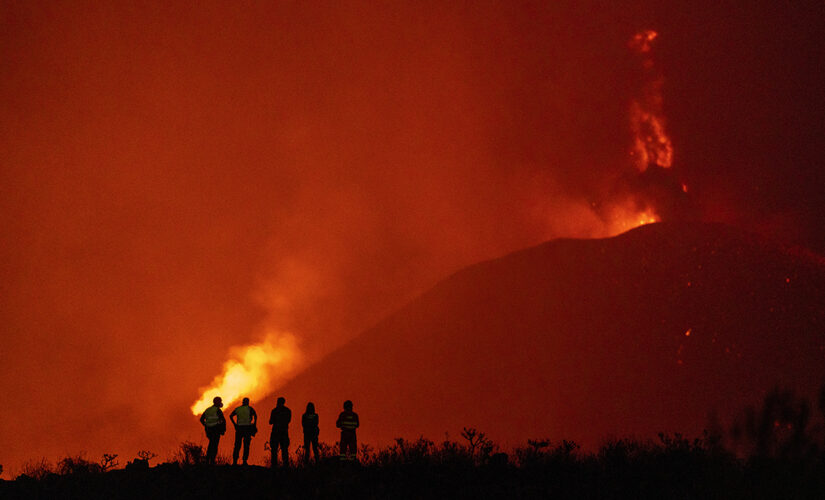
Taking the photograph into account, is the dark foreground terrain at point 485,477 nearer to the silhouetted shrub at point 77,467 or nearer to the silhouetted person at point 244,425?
the silhouetted shrub at point 77,467

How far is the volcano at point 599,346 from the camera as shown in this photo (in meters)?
77.4

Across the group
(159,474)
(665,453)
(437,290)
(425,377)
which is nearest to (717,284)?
(425,377)

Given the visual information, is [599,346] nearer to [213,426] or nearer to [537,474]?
[213,426]

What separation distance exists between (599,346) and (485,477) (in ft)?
269

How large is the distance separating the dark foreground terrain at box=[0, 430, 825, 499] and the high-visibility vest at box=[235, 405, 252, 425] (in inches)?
72.6

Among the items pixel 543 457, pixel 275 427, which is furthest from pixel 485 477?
pixel 275 427

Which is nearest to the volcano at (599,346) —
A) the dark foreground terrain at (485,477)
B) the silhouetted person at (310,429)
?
the dark foreground terrain at (485,477)

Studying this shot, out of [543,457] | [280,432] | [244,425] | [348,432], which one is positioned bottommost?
[543,457]

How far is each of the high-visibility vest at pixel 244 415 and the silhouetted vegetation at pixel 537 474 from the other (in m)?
1.52

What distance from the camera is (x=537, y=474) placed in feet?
54.6

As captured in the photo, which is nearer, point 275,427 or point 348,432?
point 348,432

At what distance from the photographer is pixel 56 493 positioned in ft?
53.4

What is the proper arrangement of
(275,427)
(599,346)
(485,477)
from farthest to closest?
(599,346), (275,427), (485,477)

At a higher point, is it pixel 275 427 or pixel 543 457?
pixel 275 427
